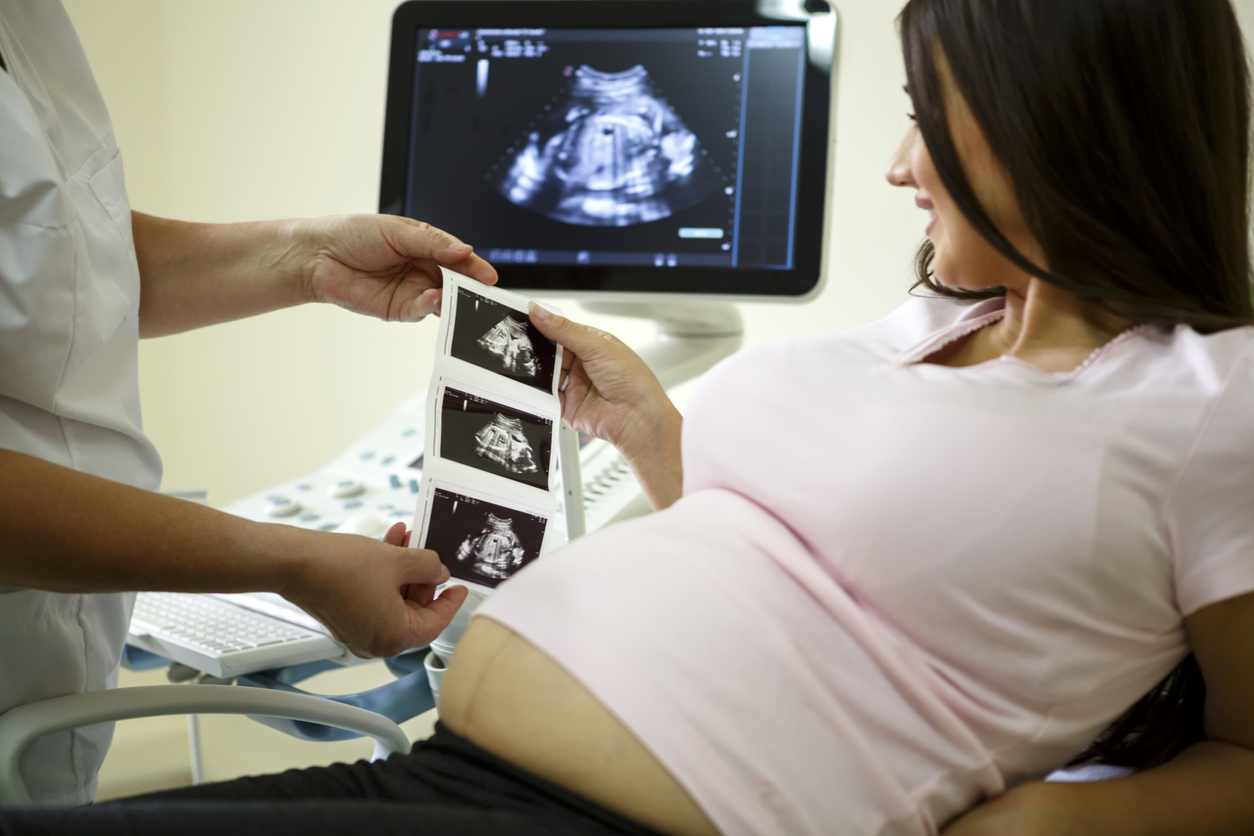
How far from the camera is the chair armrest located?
76 centimetres

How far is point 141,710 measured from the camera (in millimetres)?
792

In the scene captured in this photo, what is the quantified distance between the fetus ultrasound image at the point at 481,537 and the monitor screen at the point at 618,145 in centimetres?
Answer: 53

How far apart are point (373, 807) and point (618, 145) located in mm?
1045

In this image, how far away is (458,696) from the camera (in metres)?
0.69

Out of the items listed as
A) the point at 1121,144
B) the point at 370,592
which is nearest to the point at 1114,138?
the point at 1121,144

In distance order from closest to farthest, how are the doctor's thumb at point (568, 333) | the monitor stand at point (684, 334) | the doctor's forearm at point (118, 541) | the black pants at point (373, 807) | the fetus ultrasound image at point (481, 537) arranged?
1. the black pants at point (373, 807)
2. the doctor's forearm at point (118, 541)
3. the fetus ultrasound image at point (481, 537)
4. the doctor's thumb at point (568, 333)
5. the monitor stand at point (684, 334)

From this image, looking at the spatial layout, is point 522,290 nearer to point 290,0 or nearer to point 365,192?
point 365,192

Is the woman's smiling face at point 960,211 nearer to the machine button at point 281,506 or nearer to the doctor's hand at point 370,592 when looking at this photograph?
the doctor's hand at point 370,592

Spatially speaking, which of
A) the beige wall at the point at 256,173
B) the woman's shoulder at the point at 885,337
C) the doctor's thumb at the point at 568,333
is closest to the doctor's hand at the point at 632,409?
the doctor's thumb at the point at 568,333

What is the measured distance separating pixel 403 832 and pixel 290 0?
2146mm

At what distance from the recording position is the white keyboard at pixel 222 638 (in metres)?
0.99

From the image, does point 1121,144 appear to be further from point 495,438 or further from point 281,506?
point 281,506

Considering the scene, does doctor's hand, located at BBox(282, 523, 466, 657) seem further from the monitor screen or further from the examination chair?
the monitor screen

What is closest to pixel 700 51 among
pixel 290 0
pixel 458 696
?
pixel 458 696
